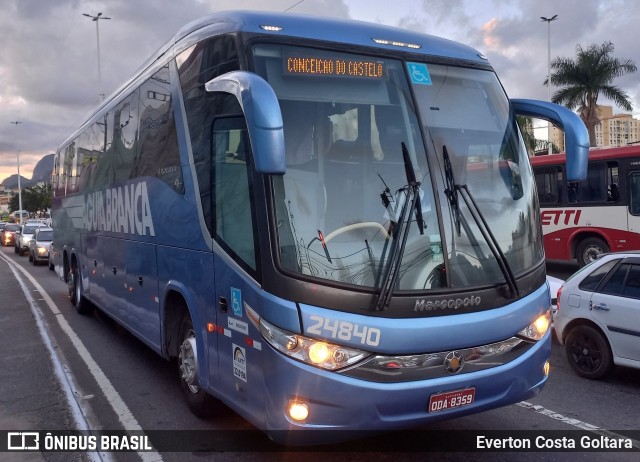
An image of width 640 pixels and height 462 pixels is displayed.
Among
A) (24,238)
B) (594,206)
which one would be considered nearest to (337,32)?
(594,206)

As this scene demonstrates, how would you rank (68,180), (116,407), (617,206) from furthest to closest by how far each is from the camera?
(617,206) → (68,180) → (116,407)

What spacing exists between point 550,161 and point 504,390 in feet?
46.1

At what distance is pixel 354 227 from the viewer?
160 inches

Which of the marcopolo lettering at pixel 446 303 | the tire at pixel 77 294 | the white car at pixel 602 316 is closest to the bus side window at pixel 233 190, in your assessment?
the marcopolo lettering at pixel 446 303

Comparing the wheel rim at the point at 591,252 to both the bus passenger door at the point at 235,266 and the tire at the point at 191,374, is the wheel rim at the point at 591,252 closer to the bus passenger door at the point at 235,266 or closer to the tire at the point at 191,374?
the tire at the point at 191,374

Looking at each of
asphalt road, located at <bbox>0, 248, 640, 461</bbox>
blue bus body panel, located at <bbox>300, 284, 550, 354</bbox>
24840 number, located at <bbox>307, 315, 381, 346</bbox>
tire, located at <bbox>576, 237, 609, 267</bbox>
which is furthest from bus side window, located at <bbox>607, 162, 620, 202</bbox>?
24840 number, located at <bbox>307, 315, 381, 346</bbox>

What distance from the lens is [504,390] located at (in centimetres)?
432

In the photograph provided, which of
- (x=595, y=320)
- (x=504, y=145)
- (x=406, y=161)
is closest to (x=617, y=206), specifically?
(x=595, y=320)

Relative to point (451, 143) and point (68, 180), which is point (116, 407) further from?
point (68, 180)

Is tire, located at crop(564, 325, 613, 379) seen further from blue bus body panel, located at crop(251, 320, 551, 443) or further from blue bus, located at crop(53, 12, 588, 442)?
blue bus body panel, located at crop(251, 320, 551, 443)

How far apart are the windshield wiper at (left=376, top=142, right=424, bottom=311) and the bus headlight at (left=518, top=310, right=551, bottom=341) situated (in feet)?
3.66

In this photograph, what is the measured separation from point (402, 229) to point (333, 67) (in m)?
1.31

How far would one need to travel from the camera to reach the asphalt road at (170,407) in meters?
4.82

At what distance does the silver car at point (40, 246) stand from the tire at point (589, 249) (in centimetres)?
1998
